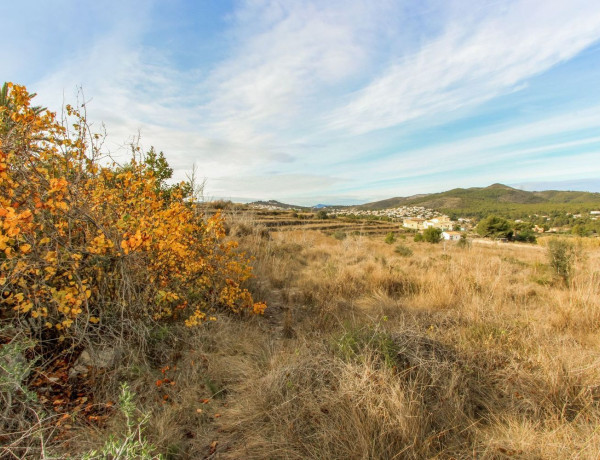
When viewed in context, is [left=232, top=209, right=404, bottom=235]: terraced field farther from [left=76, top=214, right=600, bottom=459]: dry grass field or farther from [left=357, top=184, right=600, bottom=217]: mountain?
[left=357, top=184, right=600, bottom=217]: mountain

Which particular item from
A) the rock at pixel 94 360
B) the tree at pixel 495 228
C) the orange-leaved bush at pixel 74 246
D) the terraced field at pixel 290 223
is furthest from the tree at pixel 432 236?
the rock at pixel 94 360

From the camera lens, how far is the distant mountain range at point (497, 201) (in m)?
90.0

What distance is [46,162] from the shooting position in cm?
275

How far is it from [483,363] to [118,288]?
3.52m

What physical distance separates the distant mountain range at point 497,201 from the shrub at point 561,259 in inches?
3765

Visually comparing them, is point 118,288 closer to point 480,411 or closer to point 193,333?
point 193,333

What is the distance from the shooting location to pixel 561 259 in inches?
235

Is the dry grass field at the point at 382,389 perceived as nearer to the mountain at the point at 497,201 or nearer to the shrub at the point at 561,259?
the shrub at the point at 561,259

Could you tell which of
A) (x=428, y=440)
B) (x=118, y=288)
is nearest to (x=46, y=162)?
(x=118, y=288)

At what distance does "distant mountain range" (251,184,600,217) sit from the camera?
90.0m

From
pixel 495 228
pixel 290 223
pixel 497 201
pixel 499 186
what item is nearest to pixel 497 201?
pixel 497 201

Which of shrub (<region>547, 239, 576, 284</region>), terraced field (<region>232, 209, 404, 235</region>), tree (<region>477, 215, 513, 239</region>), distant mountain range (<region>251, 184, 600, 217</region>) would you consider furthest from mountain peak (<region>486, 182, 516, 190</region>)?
shrub (<region>547, 239, 576, 284</region>)

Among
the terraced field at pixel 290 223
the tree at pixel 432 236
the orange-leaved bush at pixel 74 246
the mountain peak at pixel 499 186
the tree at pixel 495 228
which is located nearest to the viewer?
the orange-leaved bush at pixel 74 246

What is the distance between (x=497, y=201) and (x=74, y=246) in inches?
→ 5480
